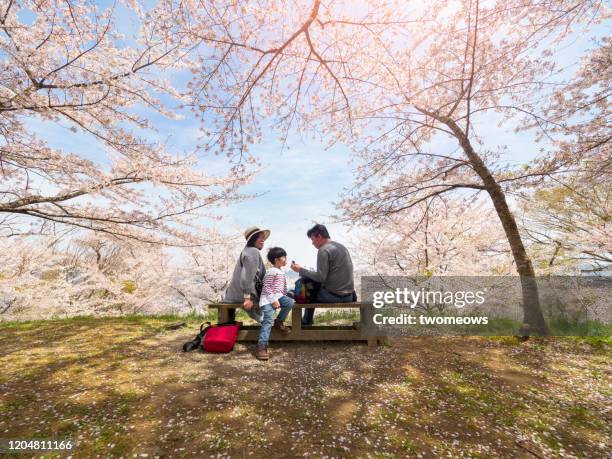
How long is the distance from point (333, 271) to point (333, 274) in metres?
0.05

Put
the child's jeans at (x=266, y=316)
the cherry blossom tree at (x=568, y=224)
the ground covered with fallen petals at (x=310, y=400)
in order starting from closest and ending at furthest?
1. the ground covered with fallen petals at (x=310, y=400)
2. the child's jeans at (x=266, y=316)
3. the cherry blossom tree at (x=568, y=224)

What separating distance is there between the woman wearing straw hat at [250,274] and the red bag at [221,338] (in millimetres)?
404

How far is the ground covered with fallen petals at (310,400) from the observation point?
225 centimetres

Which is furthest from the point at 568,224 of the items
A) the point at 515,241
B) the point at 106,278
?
the point at 106,278

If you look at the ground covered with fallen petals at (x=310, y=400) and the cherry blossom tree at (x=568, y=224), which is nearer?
the ground covered with fallen petals at (x=310, y=400)

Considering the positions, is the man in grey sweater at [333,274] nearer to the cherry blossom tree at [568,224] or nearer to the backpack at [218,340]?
the backpack at [218,340]

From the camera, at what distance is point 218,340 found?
170 inches

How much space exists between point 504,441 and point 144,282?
51.6 ft

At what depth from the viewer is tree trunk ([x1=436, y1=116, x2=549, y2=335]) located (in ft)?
18.9

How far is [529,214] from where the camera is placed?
10.9m

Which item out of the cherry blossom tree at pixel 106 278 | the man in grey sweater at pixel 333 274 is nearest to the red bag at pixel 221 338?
the man in grey sweater at pixel 333 274

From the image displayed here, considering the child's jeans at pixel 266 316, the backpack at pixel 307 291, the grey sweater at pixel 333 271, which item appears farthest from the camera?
the backpack at pixel 307 291

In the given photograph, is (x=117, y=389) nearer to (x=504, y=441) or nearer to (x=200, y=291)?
(x=504, y=441)

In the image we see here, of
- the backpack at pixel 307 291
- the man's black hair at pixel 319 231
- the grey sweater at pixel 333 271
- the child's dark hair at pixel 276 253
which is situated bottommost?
the backpack at pixel 307 291
